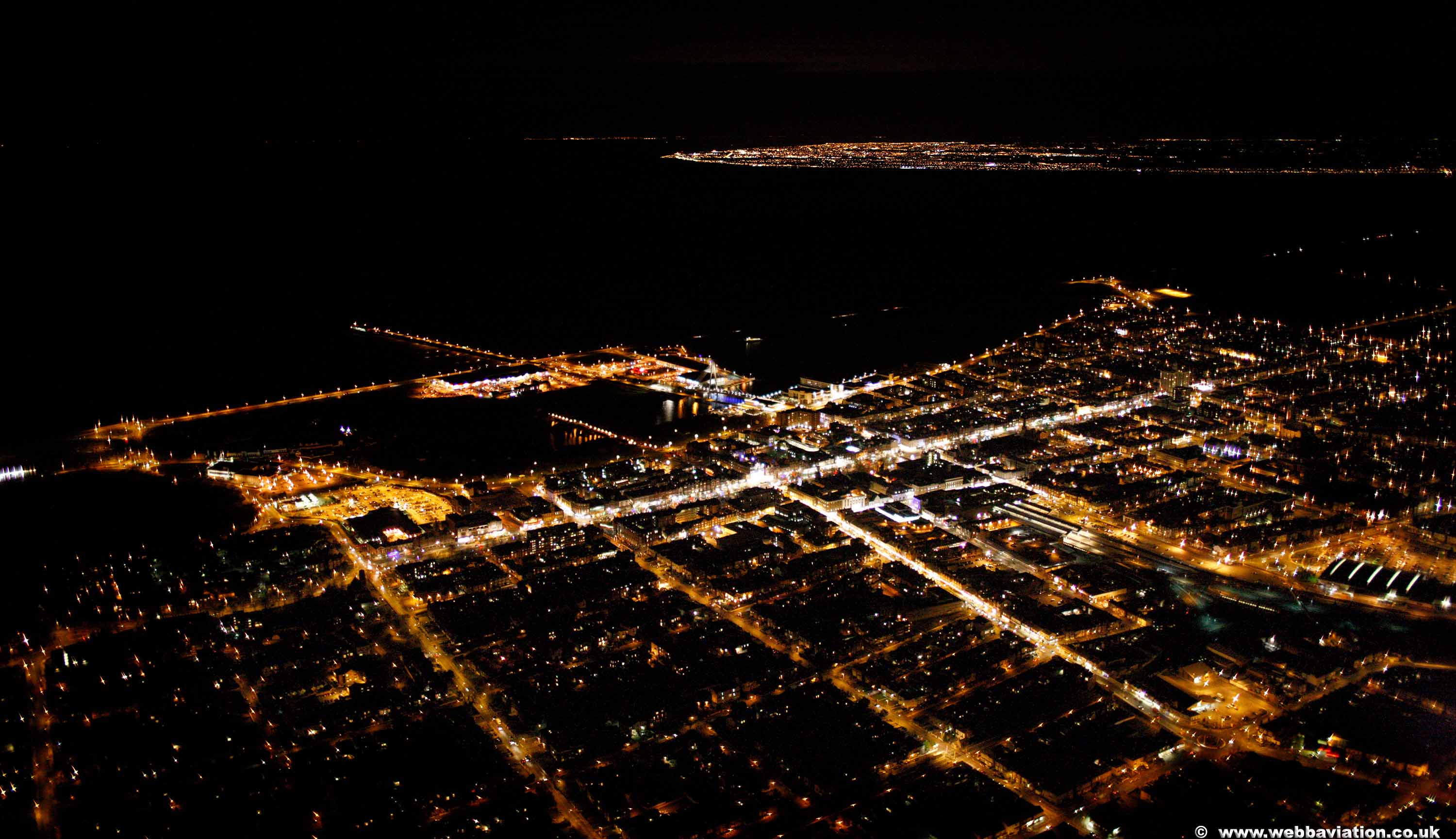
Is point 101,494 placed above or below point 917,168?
below

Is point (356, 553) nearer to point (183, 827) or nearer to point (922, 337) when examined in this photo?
point (183, 827)

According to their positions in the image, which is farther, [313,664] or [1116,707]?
[313,664]

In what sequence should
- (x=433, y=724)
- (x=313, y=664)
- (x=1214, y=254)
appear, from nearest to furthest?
(x=433, y=724), (x=313, y=664), (x=1214, y=254)

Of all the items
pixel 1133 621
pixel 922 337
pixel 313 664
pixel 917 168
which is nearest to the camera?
pixel 313 664

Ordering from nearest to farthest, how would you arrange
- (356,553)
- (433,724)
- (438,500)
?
1. (433,724)
2. (356,553)
3. (438,500)

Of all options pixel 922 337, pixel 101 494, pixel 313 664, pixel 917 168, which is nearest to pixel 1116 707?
pixel 313 664

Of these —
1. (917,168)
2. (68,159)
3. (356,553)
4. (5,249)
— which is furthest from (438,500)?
(68,159)

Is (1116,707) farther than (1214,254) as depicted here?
No

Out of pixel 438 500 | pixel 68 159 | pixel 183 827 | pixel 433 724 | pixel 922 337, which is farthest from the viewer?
pixel 68 159

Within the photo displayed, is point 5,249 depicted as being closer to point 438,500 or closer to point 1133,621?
point 438,500
